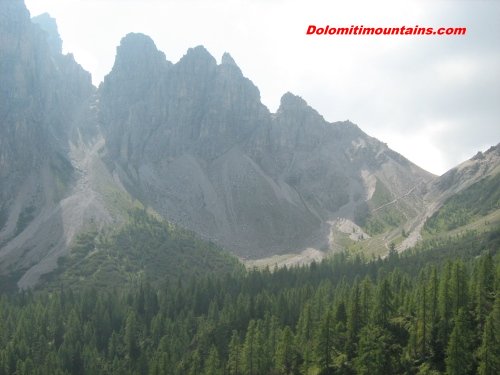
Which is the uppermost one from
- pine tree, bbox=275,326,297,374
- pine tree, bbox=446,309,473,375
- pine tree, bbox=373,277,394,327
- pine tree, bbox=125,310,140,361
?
pine tree, bbox=373,277,394,327

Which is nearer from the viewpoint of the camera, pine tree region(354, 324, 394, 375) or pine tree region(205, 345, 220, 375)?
pine tree region(354, 324, 394, 375)

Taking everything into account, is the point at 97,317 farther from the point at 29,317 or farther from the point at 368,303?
the point at 368,303

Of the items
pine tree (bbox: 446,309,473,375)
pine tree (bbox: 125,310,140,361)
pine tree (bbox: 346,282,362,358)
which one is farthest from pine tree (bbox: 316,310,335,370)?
pine tree (bbox: 125,310,140,361)

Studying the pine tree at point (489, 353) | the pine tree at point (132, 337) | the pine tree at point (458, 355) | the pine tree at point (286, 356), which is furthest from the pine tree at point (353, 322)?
the pine tree at point (132, 337)

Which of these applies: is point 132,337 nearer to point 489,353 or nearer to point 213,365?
point 213,365

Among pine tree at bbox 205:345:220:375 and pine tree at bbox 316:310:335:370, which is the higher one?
pine tree at bbox 316:310:335:370

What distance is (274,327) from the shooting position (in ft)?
408

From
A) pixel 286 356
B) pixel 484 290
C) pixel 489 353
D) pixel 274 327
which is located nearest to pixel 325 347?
pixel 286 356

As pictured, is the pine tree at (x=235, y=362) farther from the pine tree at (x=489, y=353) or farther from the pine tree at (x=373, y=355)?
the pine tree at (x=489, y=353)

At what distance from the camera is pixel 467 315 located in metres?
90.7

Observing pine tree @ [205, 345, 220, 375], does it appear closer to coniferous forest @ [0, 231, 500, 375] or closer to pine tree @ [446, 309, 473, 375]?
coniferous forest @ [0, 231, 500, 375]

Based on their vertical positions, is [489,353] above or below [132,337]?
above

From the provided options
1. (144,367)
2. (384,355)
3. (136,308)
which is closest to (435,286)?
(384,355)

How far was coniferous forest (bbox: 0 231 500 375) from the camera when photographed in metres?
88.7
